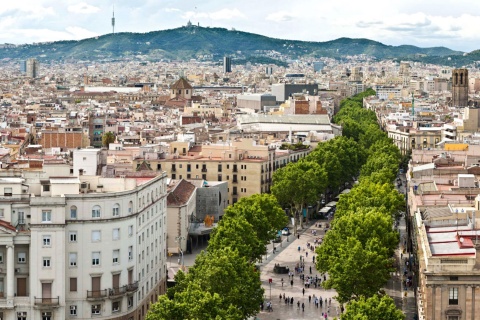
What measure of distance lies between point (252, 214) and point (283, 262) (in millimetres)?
7070

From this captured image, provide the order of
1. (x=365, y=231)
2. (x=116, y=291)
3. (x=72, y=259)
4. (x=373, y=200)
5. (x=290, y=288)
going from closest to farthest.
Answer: (x=72, y=259) → (x=116, y=291) → (x=365, y=231) → (x=290, y=288) → (x=373, y=200)

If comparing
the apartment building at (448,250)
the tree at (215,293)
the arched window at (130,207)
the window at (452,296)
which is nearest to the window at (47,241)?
the arched window at (130,207)

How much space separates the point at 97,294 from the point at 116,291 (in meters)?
1.21

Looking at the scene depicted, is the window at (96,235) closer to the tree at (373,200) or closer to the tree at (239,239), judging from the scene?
the tree at (239,239)

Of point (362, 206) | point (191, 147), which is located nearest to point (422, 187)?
point (362, 206)

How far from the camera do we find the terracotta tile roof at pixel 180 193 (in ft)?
294

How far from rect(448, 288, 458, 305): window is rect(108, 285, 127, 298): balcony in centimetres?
1876

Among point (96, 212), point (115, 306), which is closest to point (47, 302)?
point (115, 306)

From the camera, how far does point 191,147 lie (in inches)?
4926

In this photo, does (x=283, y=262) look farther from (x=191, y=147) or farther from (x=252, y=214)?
(x=191, y=147)

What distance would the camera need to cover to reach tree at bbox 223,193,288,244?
3221 inches

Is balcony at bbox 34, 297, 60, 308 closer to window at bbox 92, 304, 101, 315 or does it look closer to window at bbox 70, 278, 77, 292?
window at bbox 70, 278, 77, 292

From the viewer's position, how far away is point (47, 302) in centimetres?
5700

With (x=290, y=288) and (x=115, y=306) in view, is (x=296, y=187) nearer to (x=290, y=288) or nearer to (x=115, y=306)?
(x=290, y=288)
